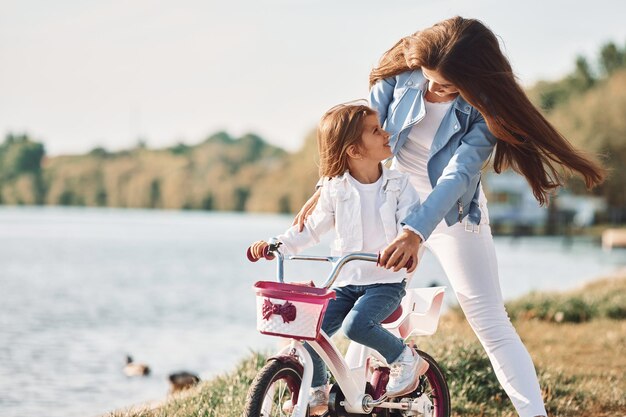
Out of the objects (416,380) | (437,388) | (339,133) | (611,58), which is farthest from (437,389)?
(611,58)

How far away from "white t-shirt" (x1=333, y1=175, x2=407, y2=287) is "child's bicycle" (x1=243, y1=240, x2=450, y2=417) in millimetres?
173

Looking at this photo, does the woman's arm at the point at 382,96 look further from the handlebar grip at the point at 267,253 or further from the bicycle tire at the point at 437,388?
the bicycle tire at the point at 437,388

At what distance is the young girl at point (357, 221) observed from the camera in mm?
3568

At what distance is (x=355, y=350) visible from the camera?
398 centimetres

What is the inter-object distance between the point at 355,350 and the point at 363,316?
0.50 metres

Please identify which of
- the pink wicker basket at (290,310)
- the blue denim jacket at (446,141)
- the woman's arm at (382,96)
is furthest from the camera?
the woman's arm at (382,96)

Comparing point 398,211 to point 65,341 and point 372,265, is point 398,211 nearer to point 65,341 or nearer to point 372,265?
point 372,265

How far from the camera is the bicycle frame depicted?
340cm

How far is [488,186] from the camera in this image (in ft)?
192

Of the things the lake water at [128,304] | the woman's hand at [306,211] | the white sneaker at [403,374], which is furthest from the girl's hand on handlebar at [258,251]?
the lake water at [128,304]

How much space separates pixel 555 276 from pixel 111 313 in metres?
13.0

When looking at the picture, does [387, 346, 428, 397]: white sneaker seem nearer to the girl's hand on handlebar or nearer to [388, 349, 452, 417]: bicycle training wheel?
[388, 349, 452, 417]: bicycle training wheel

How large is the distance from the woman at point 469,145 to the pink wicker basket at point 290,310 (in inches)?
22.5

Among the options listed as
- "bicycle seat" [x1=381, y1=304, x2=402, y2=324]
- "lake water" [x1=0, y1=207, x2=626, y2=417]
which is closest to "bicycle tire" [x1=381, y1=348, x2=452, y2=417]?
"bicycle seat" [x1=381, y1=304, x2=402, y2=324]
